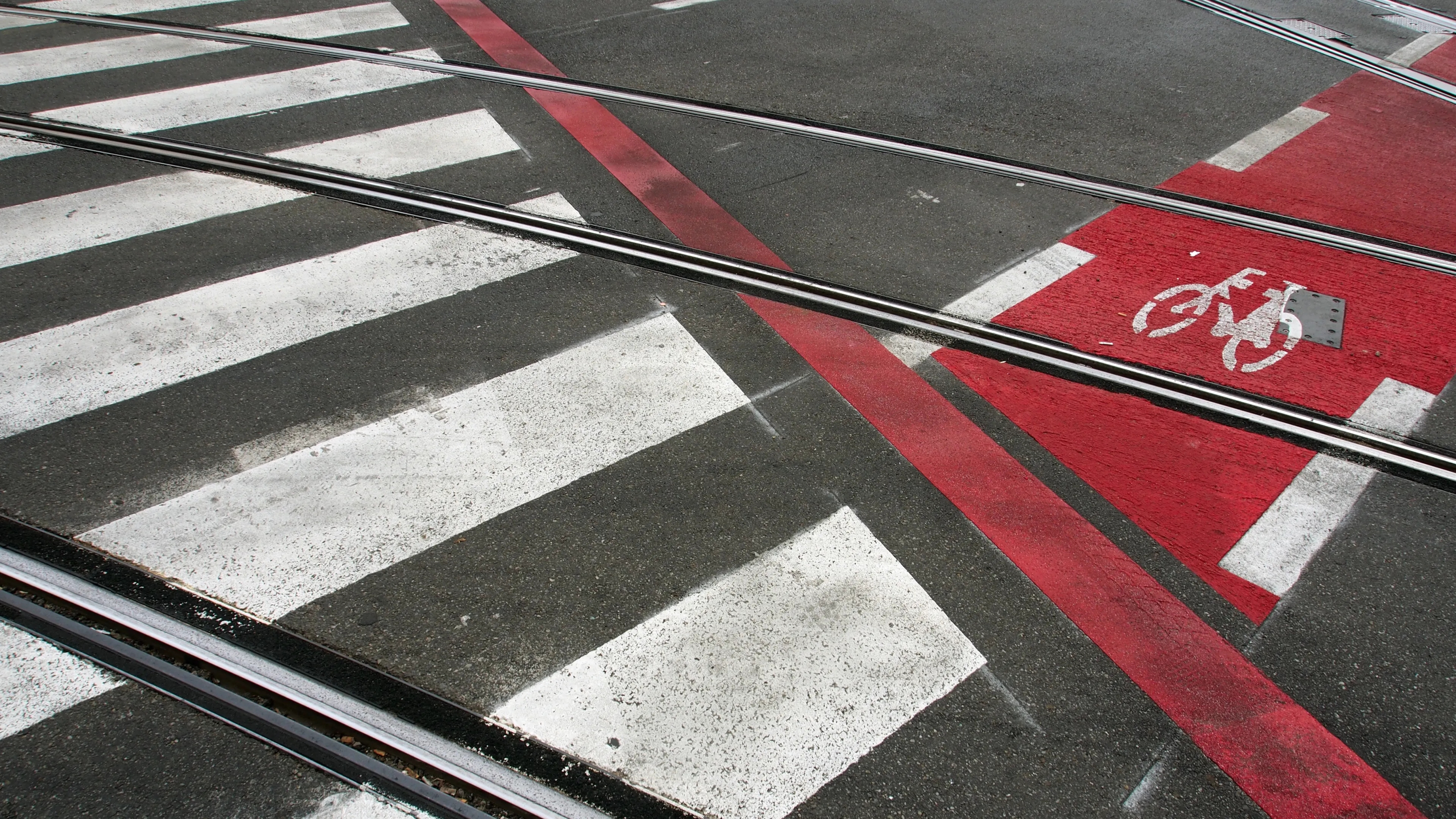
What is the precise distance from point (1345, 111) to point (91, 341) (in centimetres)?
935

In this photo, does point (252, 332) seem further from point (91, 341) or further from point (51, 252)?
point (51, 252)

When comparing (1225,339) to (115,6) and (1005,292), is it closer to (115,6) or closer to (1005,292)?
(1005,292)

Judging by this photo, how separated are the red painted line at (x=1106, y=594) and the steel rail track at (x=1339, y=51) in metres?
7.11

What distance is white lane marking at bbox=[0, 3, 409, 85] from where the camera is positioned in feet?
22.4

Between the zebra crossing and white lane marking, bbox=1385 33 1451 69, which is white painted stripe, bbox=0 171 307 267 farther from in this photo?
white lane marking, bbox=1385 33 1451 69

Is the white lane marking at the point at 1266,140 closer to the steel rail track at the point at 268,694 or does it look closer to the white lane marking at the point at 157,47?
the steel rail track at the point at 268,694

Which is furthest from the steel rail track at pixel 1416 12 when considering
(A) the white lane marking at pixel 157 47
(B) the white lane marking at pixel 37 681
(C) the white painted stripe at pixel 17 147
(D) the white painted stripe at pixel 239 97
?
(C) the white painted stripe at pixel 17 147

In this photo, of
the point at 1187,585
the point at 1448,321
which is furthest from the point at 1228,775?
the point at 1448,321

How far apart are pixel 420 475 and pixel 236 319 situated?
1654 millimetres

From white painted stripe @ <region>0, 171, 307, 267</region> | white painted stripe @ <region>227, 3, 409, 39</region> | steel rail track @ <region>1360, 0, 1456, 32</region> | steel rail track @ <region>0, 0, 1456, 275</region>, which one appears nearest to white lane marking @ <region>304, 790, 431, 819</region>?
white painted stripe @ <region>0, 171, 307, 267</region>

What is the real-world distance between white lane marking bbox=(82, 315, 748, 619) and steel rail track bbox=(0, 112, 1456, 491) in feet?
2.63

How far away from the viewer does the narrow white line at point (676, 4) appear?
888 centimetres

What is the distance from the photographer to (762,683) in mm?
2955

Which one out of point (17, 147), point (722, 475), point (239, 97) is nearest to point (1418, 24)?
point (722, 475)
